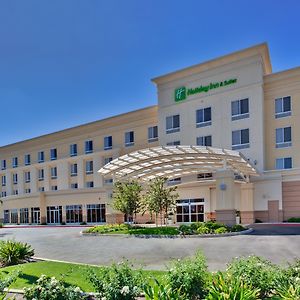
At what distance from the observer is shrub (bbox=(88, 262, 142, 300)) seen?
640cm

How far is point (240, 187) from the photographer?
3198cm

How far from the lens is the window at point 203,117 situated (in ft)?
117

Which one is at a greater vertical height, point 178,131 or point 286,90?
point 286,90

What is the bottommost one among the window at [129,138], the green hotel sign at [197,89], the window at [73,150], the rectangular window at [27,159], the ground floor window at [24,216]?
the ground floor window at [24,216]

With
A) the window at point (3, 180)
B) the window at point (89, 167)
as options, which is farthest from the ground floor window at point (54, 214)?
the window at point (3, 180)

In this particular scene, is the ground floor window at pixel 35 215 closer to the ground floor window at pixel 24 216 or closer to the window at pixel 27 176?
the ground floor window at pixel 24 216

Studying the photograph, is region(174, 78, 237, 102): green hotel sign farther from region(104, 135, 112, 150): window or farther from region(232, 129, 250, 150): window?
region(104, 135, 112, 150): window

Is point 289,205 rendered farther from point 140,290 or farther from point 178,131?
point 140,290

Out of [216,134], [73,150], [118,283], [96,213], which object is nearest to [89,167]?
[73,150]

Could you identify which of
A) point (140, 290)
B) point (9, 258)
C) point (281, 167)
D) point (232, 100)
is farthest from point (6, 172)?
point (140, 290)

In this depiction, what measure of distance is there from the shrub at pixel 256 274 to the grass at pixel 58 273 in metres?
2.03

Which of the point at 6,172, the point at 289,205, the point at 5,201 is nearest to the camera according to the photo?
the point at 289,205

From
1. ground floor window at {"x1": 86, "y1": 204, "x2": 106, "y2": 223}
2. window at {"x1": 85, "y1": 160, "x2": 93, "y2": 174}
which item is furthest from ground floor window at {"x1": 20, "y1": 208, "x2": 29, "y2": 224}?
ground floor window at {"x1": 86, "y1": 204, "x2": 106, "y2": 223}

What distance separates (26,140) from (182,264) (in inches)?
2154
